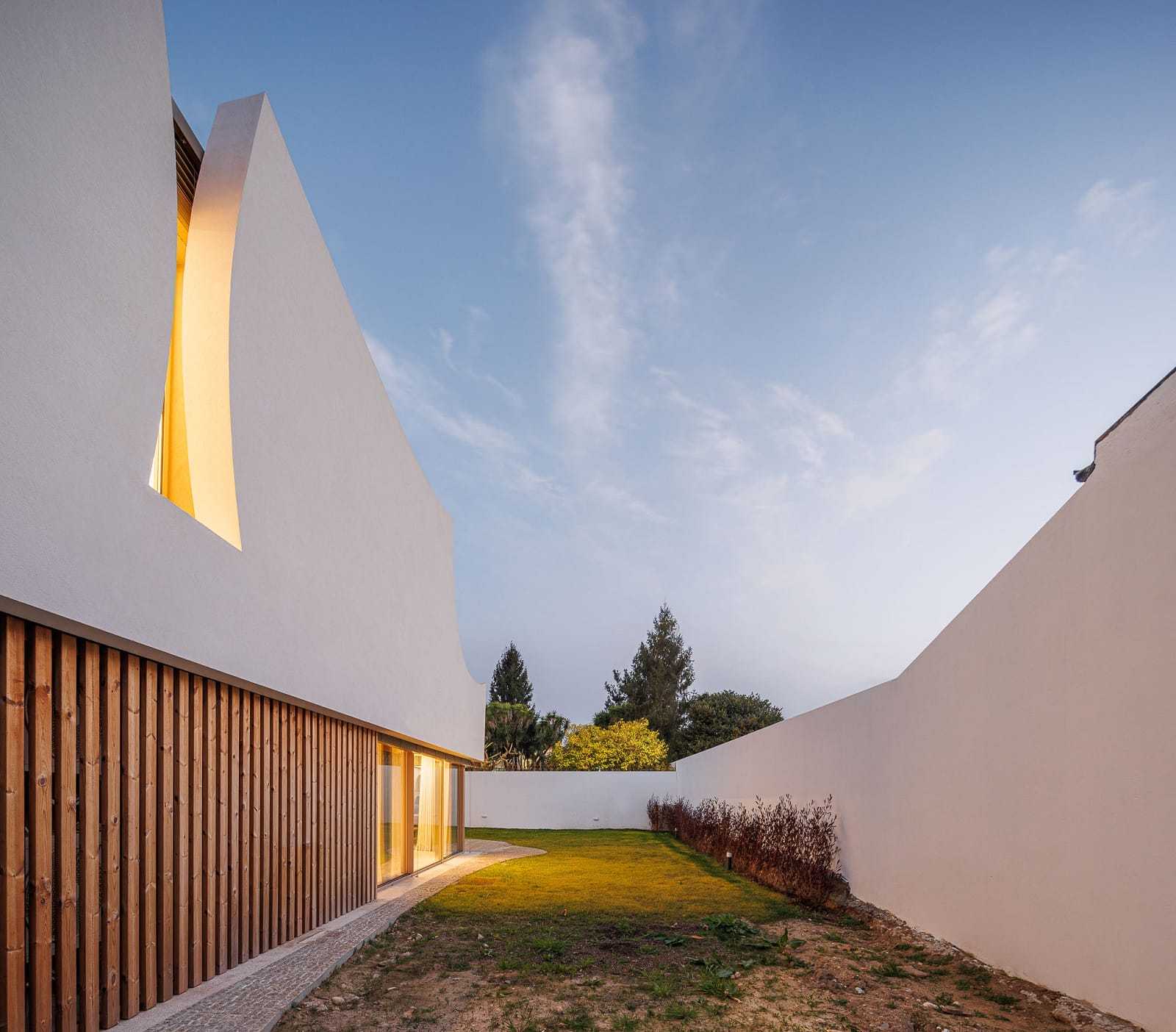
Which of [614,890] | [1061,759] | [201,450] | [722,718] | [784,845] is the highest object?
[201,450]

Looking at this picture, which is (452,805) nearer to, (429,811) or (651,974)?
(429,811)

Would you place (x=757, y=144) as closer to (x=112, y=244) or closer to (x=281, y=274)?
(x=281, y=274)

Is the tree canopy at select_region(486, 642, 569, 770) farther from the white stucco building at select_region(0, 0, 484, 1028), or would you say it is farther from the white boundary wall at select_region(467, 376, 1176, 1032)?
the white boundary wall at select_region(467, 376, 1176, 1032)

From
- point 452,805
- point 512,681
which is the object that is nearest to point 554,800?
point 452,805

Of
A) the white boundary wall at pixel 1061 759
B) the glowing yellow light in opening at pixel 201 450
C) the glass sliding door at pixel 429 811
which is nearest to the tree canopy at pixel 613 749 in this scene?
the glass sliding door at pixel 429 811

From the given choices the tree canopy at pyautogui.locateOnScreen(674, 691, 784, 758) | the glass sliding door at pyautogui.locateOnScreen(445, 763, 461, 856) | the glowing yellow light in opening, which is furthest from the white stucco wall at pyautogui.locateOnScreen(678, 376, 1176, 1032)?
the tree canopy at pyautogui.locateOnScreen(674, 691, 784, 758)

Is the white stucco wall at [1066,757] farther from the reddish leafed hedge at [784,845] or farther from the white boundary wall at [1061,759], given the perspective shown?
the reddish leafed hedge at [784,845]

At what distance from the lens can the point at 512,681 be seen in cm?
5266

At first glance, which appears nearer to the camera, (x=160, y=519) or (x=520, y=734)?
(x=160, y=519)

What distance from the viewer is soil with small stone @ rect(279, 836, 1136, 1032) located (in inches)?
187

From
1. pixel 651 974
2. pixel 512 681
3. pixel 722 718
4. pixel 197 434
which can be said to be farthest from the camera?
pixel 512 681

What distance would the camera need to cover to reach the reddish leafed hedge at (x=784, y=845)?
31.3 ft

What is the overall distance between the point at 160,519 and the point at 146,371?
749 millimetres

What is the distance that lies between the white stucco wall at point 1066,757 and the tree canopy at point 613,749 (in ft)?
89.6
